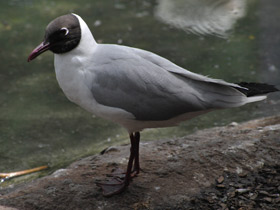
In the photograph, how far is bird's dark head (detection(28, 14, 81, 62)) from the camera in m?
2.69

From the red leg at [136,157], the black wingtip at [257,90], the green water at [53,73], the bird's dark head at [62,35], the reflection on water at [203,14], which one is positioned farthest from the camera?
the reflection on water at [203,14]

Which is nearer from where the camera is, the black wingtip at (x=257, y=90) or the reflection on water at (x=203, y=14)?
the black wingtip at (x=257, y=90)

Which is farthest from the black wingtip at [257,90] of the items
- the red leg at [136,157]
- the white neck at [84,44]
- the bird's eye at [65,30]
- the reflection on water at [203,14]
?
the reflection on water at [203,14]

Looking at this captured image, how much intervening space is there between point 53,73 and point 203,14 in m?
2.29

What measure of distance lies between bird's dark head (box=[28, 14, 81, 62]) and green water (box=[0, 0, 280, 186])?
4.28 feet

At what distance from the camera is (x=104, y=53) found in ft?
9.13

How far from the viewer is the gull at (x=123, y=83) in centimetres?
270

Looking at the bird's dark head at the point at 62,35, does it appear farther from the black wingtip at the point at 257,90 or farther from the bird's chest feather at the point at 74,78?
the black wingtip at the point at 257,90

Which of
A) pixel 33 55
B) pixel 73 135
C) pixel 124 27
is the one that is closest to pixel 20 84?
pixel 73 135

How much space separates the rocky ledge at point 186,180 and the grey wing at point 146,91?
44 cm

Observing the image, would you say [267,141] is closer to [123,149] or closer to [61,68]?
[123,149]

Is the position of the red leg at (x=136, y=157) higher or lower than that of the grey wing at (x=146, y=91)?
lower

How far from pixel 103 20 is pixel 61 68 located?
138 inches

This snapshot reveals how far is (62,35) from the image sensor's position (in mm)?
2705
